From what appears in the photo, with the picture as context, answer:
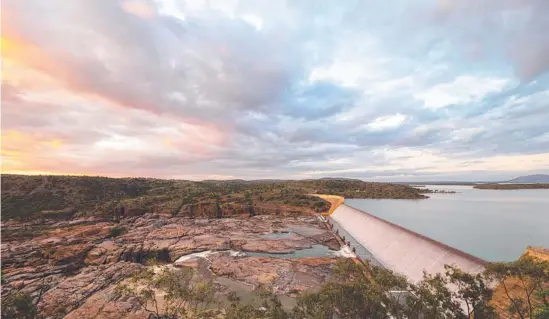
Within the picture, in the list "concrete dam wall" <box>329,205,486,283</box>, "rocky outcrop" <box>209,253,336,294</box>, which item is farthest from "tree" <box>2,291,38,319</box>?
"concrete dam wall" <box>329,205,486,283</box>

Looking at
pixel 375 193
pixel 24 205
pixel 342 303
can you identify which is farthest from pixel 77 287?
pixel 375 193

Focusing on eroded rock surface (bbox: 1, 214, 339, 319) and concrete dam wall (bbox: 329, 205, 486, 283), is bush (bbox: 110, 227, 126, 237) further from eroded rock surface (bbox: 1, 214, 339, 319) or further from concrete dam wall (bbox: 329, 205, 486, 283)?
concrete dam wall (bbox: 329, 205, 486, 283)

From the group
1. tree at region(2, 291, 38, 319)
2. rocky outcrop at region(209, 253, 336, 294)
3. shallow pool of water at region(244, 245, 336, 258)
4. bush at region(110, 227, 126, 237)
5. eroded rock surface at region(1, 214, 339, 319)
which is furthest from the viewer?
bush at region(110, 227, 126, 237)

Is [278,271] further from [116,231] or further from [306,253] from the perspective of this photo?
[116,231]

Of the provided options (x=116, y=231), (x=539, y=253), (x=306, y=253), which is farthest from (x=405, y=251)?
(x=116, y=231)

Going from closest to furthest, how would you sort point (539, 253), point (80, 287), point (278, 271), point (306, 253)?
point (539, 253) → point (80, 287) → point (278, 271) → point (306, 253)

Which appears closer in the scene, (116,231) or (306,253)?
(306,253)

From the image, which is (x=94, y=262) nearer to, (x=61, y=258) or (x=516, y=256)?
(x=61, y=258)

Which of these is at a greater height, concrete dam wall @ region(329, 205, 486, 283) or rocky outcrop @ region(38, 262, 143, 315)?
concrete dam wall @ region(329, 205, 486, 283)

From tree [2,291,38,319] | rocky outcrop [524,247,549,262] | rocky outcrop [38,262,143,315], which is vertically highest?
rocky outcrop [524,247,549,262]

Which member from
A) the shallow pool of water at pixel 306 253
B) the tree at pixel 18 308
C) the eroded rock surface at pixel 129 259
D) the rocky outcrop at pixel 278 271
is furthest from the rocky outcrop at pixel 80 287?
the shallow pool of water at pixel 306 253

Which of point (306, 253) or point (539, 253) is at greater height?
point (539, 253)
